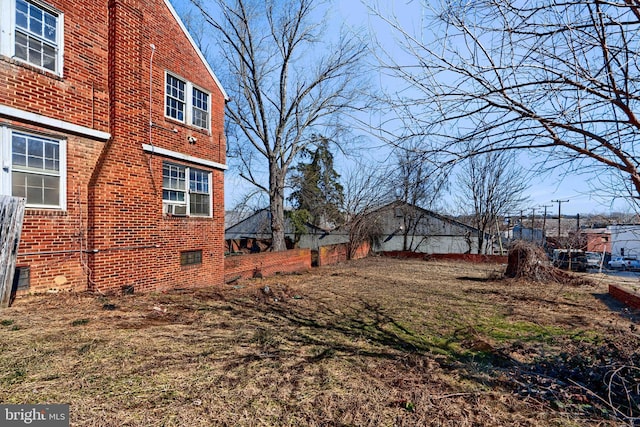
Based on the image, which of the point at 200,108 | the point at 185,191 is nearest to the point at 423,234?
the point at 200,108

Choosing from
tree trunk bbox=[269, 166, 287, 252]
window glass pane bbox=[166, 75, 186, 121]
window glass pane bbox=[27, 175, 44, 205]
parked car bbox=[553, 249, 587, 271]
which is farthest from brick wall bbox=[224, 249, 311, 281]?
parked car bbox=[553, 249, 587, 271]

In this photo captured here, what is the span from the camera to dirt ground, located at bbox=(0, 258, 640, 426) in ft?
9.95

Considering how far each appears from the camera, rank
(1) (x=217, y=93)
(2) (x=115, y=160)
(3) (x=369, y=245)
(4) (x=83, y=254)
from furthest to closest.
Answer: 1. (3) (x=369, y=245)
2. (1) (x=217, y=93)
3. (2) (x=115, y=160)
4. (4) (x=83, y=254)

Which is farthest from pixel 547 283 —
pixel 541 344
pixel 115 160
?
pixel 115 160

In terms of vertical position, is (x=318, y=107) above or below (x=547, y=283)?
above

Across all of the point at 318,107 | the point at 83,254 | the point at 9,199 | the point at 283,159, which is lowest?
the point at 83,254

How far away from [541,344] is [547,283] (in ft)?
31.3

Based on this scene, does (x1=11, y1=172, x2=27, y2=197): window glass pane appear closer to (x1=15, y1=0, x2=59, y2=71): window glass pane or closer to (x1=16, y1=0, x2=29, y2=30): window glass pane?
(x1=15, y1=0, x2=59, y2=71): window glass pane

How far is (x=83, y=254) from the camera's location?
22.8 ft

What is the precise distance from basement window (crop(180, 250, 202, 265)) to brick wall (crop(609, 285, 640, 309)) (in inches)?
472

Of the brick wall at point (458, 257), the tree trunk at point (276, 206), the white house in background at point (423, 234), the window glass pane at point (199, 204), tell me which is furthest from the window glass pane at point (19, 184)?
the white house in background at point (423, 234)

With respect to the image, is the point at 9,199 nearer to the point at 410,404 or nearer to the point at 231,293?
the point at 231,293

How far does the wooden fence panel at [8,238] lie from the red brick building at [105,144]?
35 cm

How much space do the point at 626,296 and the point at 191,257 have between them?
41.2ft
